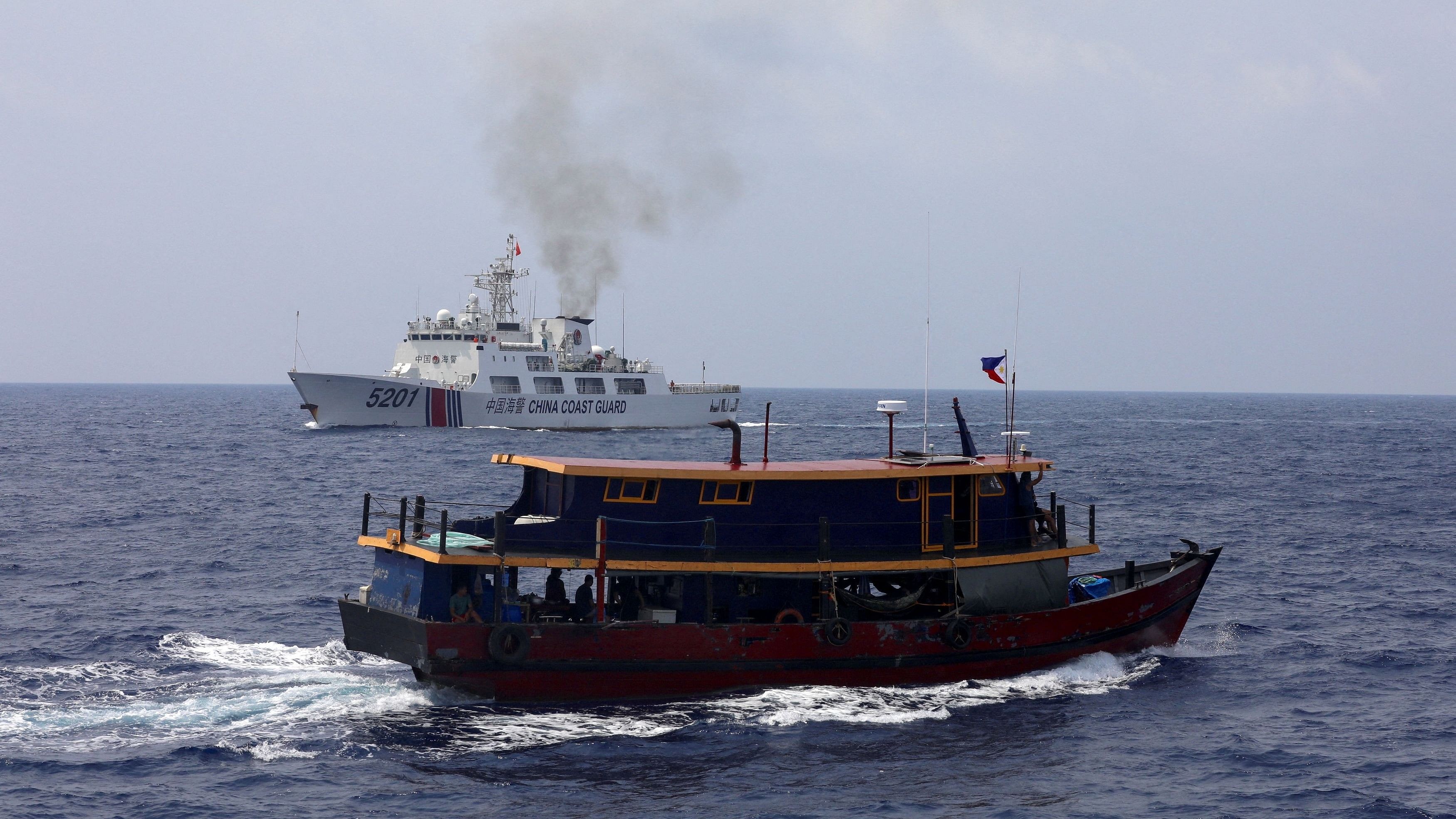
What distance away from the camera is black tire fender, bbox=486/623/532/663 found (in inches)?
663

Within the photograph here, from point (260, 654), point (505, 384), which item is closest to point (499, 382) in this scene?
point (505, 384)

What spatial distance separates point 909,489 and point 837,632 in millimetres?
2647

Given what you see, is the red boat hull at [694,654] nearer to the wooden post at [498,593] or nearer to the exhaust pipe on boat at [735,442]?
the wooden post at [498,593]

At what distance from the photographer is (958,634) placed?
18016 millimetres

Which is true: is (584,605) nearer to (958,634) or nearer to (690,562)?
(690,562)

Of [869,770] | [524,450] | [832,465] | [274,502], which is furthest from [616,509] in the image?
Result: [524,450]

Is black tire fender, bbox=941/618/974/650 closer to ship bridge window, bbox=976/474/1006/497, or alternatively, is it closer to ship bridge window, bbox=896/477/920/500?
ship bridge window, bbox=896/477/920/500

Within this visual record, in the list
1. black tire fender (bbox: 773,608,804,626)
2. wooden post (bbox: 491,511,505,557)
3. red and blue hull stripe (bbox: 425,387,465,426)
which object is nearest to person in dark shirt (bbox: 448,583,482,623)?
wooden post (bbox: 491,511,505,557)

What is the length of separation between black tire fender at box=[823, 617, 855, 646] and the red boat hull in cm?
7

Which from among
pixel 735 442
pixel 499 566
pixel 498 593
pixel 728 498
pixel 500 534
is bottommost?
pixel 498 593

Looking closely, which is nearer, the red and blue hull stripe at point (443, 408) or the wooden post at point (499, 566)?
the wooden post at point (499, 566)

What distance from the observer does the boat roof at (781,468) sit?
1770 cm

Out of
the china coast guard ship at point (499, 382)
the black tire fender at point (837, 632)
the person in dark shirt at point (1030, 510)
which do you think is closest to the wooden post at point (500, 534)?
the black tire fender at point (837, 632)

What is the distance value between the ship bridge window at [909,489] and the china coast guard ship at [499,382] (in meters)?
59.0
